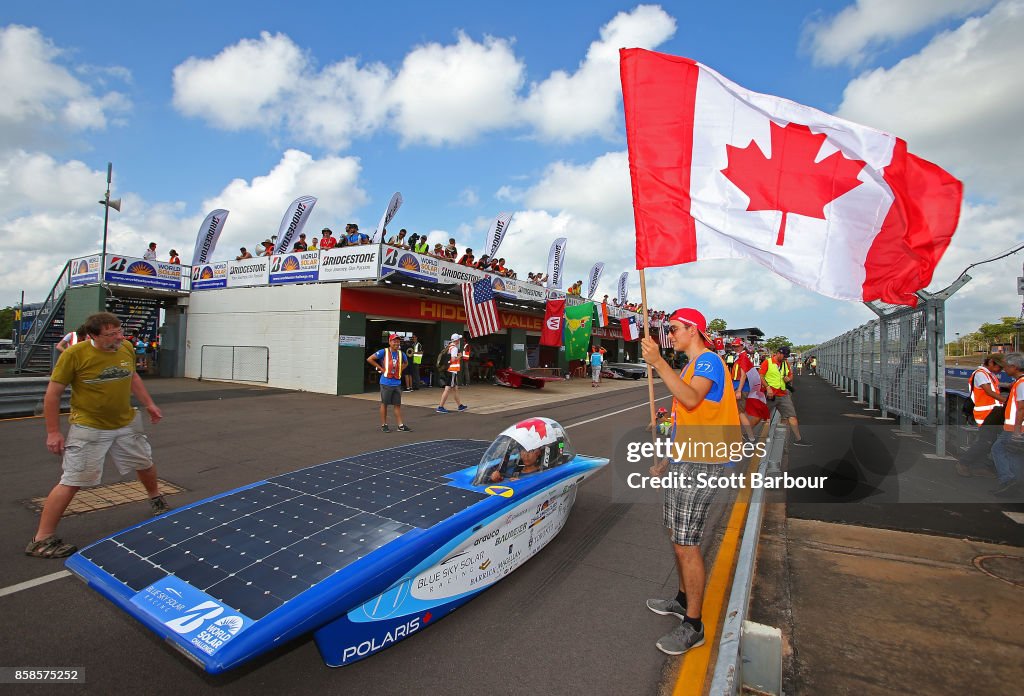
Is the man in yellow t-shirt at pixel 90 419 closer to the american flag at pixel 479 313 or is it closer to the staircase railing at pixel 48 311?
the american flag at pixel 479 313

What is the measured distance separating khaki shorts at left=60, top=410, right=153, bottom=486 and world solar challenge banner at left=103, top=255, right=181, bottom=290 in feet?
54.6

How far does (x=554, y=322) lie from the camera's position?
20.3 m

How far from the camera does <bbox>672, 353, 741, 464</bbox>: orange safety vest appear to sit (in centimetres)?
263

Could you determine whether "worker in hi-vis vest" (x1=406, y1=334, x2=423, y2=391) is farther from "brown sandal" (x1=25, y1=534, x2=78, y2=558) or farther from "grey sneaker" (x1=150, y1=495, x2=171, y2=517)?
"brown sandal" (x1=25, y1=534, x2=78, y2=558)

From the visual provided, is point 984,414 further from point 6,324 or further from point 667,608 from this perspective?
point 6,324

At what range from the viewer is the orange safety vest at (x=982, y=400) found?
19.6 feet

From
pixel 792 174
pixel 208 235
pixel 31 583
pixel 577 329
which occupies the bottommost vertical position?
pixel 31 583

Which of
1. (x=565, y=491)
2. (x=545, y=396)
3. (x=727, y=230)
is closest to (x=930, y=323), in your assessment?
(x=727, y=230)

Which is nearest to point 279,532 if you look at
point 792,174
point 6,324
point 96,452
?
point 96,452

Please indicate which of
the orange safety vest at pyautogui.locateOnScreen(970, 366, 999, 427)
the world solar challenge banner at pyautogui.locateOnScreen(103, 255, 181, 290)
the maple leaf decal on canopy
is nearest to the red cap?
the maple leaf decal on canopy

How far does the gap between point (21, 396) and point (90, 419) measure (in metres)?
8.26

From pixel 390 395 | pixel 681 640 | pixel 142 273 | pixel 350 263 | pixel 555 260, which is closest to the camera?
pixel 681 640

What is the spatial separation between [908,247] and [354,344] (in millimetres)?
14200

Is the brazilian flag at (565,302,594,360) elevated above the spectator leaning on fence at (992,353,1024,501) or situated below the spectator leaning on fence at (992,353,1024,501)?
above
